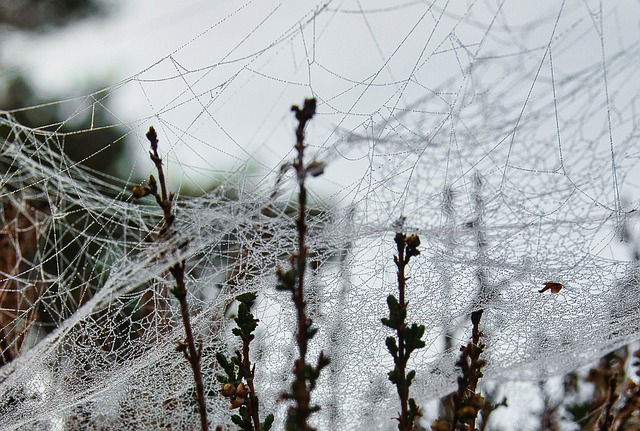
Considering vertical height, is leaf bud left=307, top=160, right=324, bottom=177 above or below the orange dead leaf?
below

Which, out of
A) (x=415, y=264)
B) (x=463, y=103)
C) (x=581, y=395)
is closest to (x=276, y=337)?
(x=415, y=264)

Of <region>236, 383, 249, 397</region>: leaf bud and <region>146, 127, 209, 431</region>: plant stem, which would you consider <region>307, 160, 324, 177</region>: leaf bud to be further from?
<region>236, 383, 249, 397</region>: leaf bud

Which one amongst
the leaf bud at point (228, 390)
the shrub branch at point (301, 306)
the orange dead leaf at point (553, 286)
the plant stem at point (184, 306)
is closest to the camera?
the shrub branch at point (301, 306)

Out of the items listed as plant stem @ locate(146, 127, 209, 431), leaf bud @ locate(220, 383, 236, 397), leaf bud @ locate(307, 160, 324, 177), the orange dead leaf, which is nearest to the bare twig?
plant stem @ locate(146, 127, 209, 431)

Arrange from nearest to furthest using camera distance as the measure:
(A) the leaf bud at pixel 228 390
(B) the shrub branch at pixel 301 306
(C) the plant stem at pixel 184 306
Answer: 1. (B) the shrub branch at pixel 301 306
2. (C) the plant stem at pixel 184 306
3. (A) the leaf bud at pixel 228 390

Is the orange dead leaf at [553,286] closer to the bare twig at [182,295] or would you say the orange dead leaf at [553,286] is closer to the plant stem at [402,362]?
the plant stem at [402,362]

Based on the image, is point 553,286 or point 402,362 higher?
point 553,286

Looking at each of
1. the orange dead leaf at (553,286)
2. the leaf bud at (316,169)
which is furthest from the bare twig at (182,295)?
the orange dead leaf at (553,286)

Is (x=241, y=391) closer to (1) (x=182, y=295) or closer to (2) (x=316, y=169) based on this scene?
(1) (x=182, y=295)

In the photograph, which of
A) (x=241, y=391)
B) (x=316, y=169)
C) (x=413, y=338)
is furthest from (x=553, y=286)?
(x=316, y=169)

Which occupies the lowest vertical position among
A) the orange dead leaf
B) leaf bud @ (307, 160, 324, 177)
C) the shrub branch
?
the shrub branch

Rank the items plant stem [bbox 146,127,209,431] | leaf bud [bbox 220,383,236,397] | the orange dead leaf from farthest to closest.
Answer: the orange dead leaf
leaf bud [bbox 220,383,236,397]
plant stem [bbox 146,127,209,431]

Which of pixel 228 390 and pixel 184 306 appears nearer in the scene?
pixel 184 306
